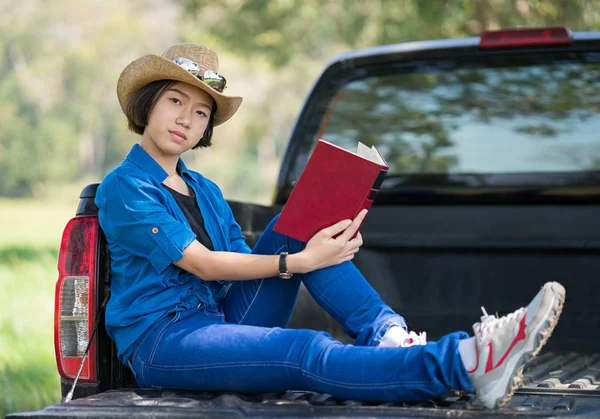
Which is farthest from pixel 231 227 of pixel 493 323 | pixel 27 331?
pixel 27 331

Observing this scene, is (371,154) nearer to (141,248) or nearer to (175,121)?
(175,121)

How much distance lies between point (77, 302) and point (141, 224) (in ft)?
1.14

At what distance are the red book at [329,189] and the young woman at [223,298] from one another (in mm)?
51

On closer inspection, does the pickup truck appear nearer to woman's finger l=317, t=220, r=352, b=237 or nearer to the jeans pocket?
the jeans pocket

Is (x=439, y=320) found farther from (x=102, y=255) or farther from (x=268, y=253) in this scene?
(x=102, y=255)

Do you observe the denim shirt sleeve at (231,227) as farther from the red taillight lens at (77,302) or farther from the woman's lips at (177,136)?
the red taillight lens at (77,302)

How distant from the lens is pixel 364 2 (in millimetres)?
13648

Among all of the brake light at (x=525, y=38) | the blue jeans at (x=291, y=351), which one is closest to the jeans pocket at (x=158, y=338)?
the blue jeans at (x=291, y=351)

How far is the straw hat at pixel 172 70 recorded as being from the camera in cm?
292

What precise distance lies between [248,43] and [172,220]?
1196 cm

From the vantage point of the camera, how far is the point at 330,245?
2.86m

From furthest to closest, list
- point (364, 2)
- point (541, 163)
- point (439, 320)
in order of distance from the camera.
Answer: point (364, 2), point (541, 163), point (439, 320)

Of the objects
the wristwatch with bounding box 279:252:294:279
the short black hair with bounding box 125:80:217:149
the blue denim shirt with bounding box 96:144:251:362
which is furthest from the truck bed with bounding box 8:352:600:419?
the short black hair with bounding box 125:80:217:149

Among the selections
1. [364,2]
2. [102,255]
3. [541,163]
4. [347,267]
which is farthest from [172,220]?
[364,2]
